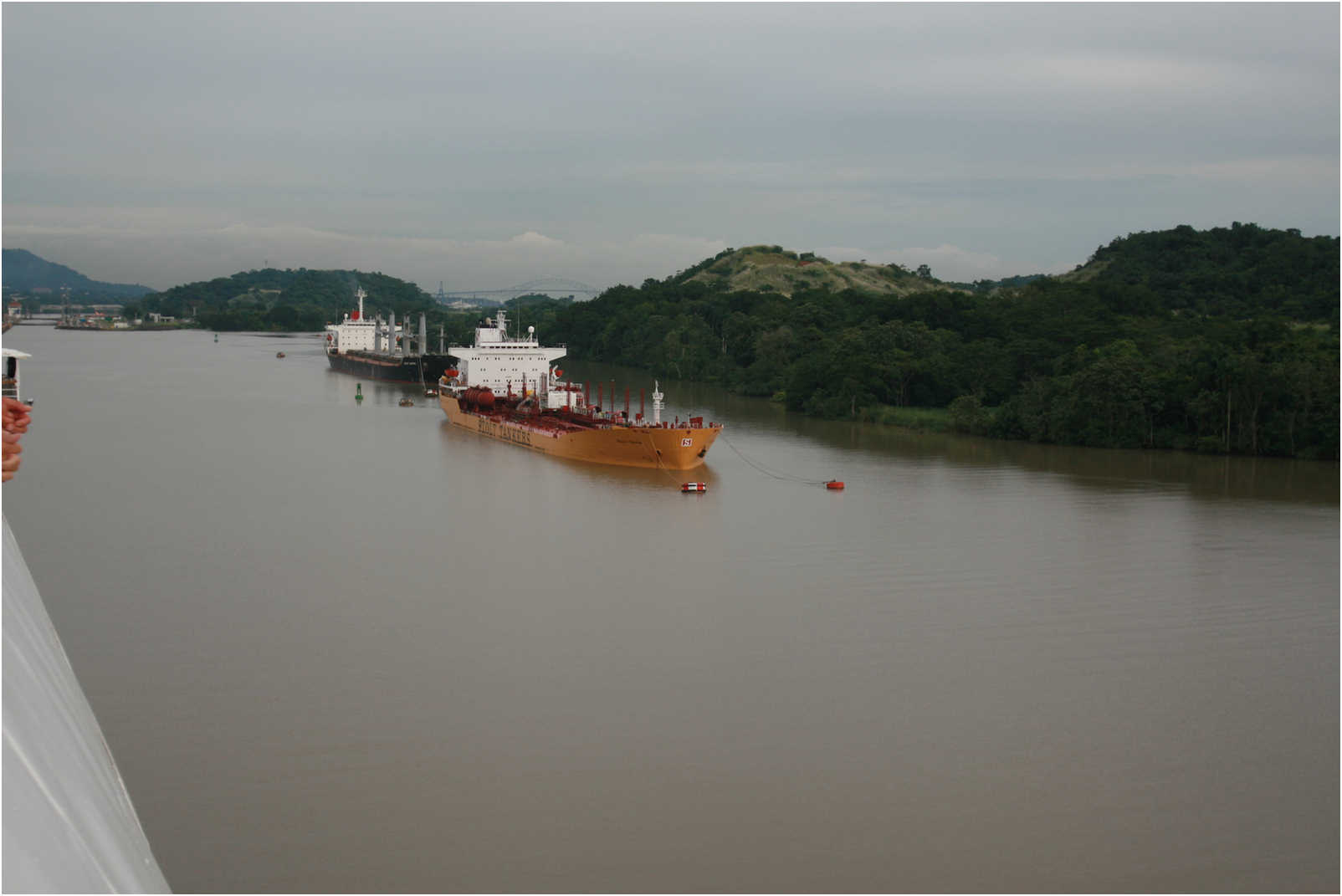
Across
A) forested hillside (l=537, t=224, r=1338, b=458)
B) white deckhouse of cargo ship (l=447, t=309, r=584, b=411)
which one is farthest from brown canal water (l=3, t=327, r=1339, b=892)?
white deckhouse of cargo ship (l=447, t=309, r=584, b=411)

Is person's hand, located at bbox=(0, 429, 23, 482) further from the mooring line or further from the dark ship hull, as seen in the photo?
the dark ship hull

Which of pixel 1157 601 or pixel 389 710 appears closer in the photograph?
pixel 389 710

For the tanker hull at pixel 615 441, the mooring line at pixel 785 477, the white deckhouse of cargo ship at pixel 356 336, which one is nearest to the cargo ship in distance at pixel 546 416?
the tanker hull at pixel 615 441

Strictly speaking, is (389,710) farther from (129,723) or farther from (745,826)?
(745,826)

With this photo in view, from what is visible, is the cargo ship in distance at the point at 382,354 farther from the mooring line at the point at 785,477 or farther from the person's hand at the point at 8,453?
the person's hand at the point at 8,453

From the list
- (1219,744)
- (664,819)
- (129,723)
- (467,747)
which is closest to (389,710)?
(467,747)

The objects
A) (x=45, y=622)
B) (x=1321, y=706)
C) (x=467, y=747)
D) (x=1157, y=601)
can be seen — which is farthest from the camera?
(x=1157, y=601)

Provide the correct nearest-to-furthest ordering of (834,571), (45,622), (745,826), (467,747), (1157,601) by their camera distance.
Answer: (45,622)
(745,826)
(467,747)
(1157,601)
(834,571)
